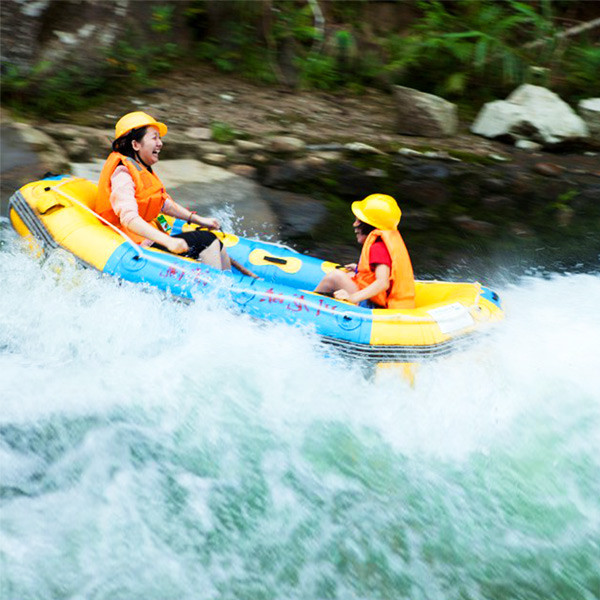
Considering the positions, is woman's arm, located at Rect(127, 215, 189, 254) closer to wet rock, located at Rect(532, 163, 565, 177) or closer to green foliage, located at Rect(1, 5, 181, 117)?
green foliage, located at Rect(1, 5, 181, 117)

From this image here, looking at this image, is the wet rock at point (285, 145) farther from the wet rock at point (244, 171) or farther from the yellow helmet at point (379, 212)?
the yellow helmet at point (379, 212)

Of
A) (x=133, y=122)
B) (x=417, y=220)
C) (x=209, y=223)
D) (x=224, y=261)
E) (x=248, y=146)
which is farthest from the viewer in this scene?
(x=248, y=146)

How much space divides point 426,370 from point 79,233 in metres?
2.24

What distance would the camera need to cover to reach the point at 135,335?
501 cm

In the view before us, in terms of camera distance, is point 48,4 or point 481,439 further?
point 48,4

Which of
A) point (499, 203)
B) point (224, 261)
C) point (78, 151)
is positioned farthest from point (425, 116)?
point (224, 261)

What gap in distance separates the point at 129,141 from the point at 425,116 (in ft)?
15.9

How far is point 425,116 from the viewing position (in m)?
9.35

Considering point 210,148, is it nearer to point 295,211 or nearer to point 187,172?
point 187,172

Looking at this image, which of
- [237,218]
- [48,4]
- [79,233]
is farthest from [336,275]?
[48,4]

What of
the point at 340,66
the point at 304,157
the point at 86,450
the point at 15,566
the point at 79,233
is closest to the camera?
the point at 15,566

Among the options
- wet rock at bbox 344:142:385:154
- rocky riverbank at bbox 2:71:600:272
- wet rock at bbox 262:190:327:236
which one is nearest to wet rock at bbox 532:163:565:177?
rocky riverbank at bbox 2:71:600:272

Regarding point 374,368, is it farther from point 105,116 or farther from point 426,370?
point 105,116

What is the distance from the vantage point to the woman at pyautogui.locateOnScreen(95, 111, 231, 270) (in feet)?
16.8
